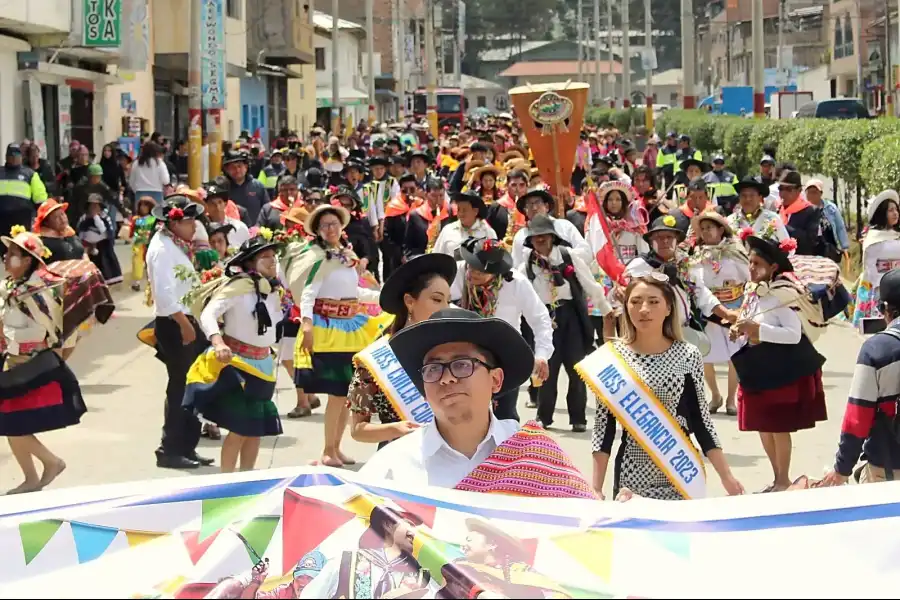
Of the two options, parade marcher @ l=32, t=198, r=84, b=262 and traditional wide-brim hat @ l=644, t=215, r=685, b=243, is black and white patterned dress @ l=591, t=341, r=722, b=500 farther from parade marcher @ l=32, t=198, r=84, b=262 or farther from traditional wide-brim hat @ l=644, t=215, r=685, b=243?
parade marcher @ l=32, t=198, r=84, b=262

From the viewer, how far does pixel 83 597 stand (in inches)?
123

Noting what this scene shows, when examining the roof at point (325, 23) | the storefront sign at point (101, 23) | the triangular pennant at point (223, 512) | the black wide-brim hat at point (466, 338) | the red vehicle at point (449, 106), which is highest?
the roof at point (325, 23)

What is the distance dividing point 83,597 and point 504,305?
564cm

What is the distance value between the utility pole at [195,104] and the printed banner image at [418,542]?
687 inches

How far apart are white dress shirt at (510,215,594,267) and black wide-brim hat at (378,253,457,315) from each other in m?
4.67

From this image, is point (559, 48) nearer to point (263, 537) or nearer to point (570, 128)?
point (570, 128)

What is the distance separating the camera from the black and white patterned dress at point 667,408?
6.20 metres

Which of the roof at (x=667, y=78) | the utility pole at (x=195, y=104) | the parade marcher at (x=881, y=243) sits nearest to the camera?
the parade marcher at (x=881, y=243)

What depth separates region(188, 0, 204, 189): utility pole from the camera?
2127 centimetres

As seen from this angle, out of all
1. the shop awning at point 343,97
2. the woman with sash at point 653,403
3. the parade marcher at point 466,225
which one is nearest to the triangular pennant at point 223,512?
the woman with sash at point 653,403

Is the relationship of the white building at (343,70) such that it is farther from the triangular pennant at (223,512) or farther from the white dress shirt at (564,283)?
the triangular pennant at (223,512)

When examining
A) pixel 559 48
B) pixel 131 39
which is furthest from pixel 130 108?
A: pixel 559 48

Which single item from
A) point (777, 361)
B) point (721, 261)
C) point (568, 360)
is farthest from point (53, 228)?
point (777, 361)

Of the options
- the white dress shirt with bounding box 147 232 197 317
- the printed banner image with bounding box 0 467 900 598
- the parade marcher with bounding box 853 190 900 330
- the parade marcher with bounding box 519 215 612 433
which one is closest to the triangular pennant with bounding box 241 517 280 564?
the printed banner image with bounding box 0 467 900 598
